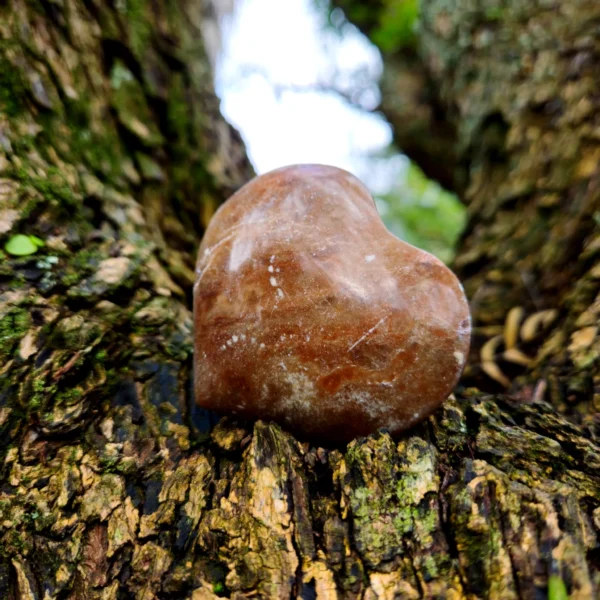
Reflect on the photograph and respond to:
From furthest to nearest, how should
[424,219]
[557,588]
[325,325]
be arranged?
[424,219], [325,325], [557,588]

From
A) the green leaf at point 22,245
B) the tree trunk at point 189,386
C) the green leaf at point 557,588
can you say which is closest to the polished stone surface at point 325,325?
the tree trunk at point 189,386

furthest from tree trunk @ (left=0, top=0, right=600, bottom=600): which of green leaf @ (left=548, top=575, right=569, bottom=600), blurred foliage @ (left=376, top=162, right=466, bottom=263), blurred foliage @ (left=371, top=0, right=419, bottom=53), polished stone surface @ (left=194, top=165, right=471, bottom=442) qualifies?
blurred foliage @ (left=376, top=162, right=466, bottom=263)

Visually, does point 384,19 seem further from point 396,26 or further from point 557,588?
point 557,588

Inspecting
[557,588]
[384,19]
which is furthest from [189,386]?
[384,19]

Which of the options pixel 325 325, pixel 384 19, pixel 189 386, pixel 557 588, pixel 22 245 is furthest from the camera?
pixel 384 19

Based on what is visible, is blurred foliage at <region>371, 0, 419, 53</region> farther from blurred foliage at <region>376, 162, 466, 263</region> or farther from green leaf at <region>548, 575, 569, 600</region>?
green leaf at <region>548, 575, 569, 600</region>

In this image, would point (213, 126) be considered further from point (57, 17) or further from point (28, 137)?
point (28, 137)

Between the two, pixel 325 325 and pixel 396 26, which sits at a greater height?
pixel 396 26

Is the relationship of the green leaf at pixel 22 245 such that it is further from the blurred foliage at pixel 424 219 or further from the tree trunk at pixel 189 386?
the blurred foliage at pixel 424 219
